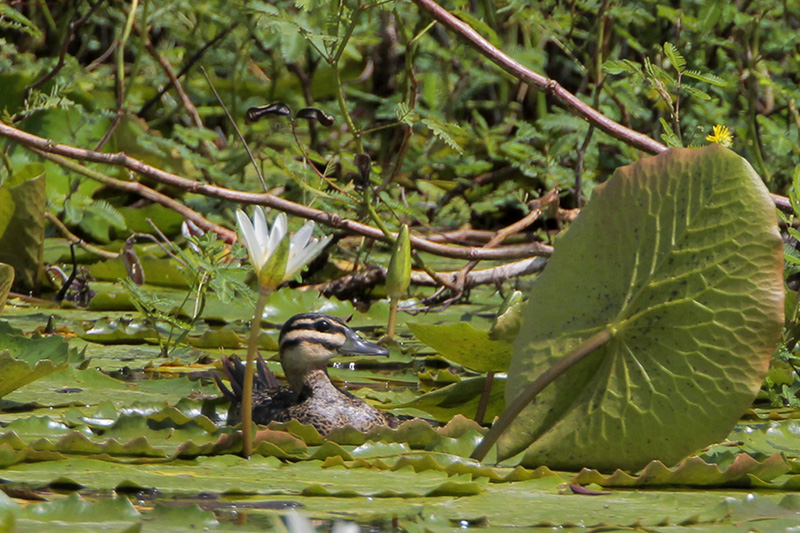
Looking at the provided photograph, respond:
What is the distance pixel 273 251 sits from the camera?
1724 millimetres

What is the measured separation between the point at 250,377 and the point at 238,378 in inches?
38.1

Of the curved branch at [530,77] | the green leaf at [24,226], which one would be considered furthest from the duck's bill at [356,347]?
the green leaf at [24,226]

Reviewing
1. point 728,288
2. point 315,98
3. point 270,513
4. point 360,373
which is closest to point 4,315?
point 360,373

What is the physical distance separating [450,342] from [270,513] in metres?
0.86

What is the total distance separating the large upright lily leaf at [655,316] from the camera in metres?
1.80

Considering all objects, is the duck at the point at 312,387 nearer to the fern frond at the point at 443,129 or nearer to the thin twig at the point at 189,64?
the fern frond at the point at 443,129

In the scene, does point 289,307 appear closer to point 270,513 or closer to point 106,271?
point 106,271

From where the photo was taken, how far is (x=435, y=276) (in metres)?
3.93

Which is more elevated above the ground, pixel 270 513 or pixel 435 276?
pixel 435 276

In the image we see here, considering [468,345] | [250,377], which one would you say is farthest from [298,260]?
[468,345]

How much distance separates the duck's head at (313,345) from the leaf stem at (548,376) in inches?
32.3

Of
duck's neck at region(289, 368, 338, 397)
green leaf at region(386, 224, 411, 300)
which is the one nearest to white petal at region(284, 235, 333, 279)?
duck's neck at region(289, 368, 338, 397)

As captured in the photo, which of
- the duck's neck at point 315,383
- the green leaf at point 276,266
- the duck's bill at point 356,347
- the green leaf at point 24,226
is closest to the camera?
the green leaf at point 276,266

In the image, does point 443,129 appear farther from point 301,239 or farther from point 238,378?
point 301,239
